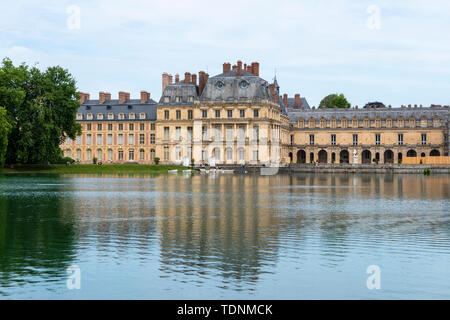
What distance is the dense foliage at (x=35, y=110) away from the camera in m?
77.5

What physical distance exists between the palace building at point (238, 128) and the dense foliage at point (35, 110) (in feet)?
107

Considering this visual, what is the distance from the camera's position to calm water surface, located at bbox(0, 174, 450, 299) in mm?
15531

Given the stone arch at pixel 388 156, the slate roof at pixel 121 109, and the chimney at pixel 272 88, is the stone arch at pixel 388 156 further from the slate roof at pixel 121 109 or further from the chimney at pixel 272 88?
the slate roof at pixel 121 109

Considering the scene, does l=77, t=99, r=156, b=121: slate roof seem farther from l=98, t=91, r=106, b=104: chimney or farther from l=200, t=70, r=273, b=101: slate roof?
l=200, t=70, r=273, b=101: slate roof

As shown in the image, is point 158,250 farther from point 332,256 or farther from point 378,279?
point 378,279

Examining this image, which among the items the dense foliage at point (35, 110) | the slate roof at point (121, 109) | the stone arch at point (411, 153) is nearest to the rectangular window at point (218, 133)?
the slate roof at point (121, 109)

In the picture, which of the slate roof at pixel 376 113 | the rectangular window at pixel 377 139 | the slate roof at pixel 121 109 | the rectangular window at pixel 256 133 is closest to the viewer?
the rectangular window at pixel 256 133

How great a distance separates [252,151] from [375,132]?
27021 millimetres

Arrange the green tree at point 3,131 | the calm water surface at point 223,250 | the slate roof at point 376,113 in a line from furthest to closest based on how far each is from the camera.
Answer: the slate roof at point 376,113
the green tree at point 3,131
the calm water surface at point 223,250

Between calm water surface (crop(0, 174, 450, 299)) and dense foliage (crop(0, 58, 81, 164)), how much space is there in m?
45.4

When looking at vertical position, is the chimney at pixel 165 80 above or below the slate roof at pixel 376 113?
above

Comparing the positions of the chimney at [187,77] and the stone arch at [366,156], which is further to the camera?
the stone arch at [366,156]

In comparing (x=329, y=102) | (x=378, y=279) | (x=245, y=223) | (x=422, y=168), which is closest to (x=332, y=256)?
(x=378, y=279)

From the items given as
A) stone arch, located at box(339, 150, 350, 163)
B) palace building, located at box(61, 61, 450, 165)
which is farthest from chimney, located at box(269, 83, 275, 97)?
stone arch, located at box(339, 150, 350, 163)
